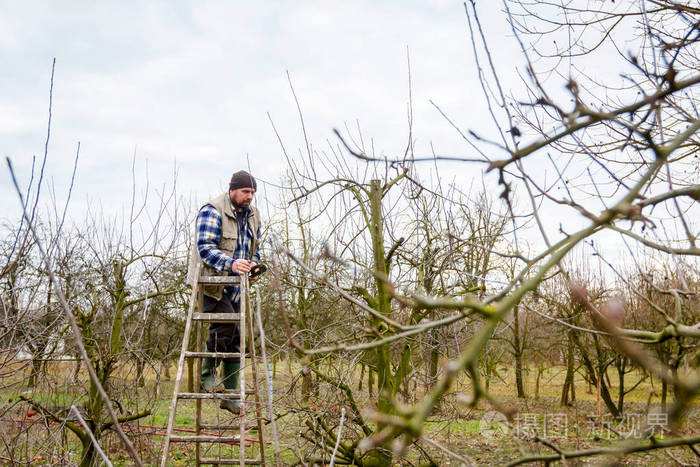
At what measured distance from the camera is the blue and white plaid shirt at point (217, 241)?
207 inches

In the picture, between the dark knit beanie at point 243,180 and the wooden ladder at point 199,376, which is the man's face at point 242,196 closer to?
the dark knit beanie at point 243,180

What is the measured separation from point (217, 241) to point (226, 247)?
0.13m

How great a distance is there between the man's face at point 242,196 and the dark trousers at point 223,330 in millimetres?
790

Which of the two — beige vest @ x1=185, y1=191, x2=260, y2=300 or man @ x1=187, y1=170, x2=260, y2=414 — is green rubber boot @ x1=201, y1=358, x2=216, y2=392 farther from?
beige vest @ x1=185, y1=191, x2=260, y2=300

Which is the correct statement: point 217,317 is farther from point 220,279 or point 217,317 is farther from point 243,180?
point 243,180

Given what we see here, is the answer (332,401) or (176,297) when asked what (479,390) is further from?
(176,297)

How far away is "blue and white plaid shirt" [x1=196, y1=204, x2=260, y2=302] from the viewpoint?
527 cm

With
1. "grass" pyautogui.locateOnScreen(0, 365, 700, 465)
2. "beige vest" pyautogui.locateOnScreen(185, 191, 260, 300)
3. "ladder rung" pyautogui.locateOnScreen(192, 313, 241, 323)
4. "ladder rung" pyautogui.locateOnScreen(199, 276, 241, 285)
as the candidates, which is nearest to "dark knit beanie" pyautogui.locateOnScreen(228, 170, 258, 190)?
"beige vest" pyautogui.locateOnScreen(185, 191, 260, 300)

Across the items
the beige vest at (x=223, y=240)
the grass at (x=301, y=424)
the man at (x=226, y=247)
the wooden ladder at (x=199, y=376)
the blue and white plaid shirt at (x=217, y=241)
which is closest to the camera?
the wooden ladder at (x=199, y=376)

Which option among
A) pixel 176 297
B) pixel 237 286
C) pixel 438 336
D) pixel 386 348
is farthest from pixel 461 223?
pixel 176 297

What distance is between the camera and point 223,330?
570 cm

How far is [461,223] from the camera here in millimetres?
11227

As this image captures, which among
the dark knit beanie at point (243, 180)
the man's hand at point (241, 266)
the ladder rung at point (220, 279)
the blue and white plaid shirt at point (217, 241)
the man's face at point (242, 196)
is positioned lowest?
the ladder rung at point (220, 279)

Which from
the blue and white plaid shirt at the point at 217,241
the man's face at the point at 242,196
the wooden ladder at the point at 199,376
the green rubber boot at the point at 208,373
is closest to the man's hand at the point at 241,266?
the wooden ladder at the point at 199,376
